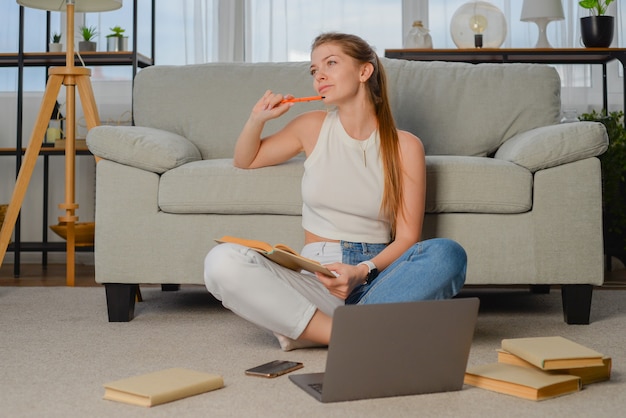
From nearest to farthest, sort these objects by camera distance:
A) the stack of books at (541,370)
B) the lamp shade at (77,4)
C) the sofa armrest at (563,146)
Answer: the stack of books at (541,370)
the sofa armrest at (563,146)
the lamp shade at (77,4)

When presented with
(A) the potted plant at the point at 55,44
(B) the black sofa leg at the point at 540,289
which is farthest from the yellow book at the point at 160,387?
(A) the potted plant at the point at 55,44

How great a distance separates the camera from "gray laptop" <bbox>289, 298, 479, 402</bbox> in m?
1.49

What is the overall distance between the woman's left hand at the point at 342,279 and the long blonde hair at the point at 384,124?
0.27m

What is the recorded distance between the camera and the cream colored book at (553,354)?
5.32 ft

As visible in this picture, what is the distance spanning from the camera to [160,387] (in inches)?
61.4

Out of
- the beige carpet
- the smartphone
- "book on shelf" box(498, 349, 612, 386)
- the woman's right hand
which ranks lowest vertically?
the beige carpet

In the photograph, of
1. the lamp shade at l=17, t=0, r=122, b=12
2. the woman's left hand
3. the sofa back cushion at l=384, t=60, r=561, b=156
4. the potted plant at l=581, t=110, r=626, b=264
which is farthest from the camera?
the potted plant at l=581, t=110, r=626, b=264

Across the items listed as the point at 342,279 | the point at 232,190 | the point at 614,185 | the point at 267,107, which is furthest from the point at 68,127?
the point at 614,185

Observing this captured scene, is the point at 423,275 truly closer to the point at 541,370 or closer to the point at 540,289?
the point at 541,370

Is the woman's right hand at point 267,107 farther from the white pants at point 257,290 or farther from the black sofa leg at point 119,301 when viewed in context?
the black sofa leg at point 119,301

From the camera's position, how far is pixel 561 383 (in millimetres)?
1610

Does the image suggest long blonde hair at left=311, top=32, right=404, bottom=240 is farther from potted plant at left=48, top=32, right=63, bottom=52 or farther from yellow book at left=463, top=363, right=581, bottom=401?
potted plant at left=48, top=32, right=63, bottom=52

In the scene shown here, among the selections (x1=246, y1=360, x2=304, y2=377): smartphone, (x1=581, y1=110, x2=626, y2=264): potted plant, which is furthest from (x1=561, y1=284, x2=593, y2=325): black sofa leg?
(x1=581, y1=110, x2=626, y2=264): potted plant

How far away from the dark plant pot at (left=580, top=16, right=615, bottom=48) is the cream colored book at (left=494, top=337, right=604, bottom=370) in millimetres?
2674
